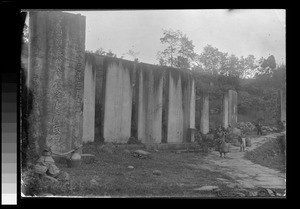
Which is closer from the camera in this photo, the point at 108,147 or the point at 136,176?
the point at 136,176

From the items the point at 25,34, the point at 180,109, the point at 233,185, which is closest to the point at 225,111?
the point at 180,109

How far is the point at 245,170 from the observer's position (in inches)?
188

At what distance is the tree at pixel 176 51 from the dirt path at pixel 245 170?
143 centimetres

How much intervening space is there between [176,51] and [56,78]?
173 centimetres

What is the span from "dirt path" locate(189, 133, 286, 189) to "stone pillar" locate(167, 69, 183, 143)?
0.60 metres

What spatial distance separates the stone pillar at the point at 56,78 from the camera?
4.67m

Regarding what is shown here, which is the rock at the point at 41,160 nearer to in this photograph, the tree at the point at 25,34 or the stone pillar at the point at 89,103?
the stone pillar at the point at 89,103

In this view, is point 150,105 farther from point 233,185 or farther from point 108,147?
point 233,185

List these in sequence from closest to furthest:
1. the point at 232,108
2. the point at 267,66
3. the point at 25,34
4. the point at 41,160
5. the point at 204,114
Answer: the point at 25,34, the point at 41,160, the point at 267,66, the point at 232,108, the point at 204,114

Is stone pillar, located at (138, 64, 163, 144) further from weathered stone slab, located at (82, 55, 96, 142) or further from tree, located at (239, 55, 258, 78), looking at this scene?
tree, located at (239, 55, 258, 78)

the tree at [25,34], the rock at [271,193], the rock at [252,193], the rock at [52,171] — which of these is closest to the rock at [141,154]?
the rock at [52,171]

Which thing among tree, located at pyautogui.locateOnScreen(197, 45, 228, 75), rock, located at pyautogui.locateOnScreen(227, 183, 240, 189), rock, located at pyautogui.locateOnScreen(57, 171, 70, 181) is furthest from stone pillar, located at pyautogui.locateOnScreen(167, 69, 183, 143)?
rock, located at pyautogui.locateOnScreen(57, 171, 70, 181)

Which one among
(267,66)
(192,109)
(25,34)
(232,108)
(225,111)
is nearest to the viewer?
(25,34)

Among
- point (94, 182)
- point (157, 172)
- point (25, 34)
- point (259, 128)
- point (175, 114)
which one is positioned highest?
point (25, 34)
